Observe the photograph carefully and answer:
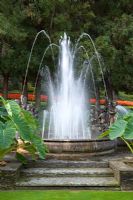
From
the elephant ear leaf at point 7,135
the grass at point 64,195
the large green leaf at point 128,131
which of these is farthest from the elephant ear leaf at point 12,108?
the grass at point 64,195

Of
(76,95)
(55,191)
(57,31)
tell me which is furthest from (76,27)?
(55,191)

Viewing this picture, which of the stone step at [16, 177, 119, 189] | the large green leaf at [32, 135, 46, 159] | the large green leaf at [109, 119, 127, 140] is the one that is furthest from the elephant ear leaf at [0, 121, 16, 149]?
the stone step at [16, 177, 119, 189]

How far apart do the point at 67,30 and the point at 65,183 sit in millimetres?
15059

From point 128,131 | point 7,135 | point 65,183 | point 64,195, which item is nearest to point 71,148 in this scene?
point 65,183

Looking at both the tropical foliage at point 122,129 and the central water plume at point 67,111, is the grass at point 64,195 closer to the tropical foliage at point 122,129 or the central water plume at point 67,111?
the tropical foliage at point 122,129

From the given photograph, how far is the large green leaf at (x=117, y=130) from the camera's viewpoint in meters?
8.55

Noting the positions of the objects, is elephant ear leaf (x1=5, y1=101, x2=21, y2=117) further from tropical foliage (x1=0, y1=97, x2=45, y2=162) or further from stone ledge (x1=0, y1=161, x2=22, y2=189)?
stone ledge (x1=0, y1=161, x2=22, y2=189)

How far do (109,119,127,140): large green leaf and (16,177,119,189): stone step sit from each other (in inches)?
88.0

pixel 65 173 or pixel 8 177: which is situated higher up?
pixel 8 177

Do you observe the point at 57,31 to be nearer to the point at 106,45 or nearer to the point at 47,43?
the point at 47,43

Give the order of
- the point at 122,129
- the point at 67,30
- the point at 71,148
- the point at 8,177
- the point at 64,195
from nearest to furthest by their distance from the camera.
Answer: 1. the point at 122,129
2. the point at 64,195
3. the point at 8,177
4. the point at 71,148
5. the point at 67,30

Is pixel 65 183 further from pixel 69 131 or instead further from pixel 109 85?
pixel 109 85

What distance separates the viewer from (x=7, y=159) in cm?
1176

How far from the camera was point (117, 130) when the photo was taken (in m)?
8.65
